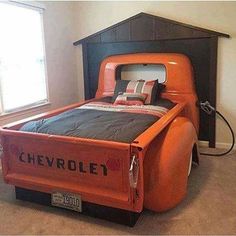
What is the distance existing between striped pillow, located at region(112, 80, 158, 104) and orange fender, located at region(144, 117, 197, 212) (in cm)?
102

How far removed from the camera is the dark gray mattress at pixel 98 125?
1988 millimetres

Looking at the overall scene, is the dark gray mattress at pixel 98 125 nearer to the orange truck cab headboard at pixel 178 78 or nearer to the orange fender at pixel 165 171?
the orange fender at pixel 165 171

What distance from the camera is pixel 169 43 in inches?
135

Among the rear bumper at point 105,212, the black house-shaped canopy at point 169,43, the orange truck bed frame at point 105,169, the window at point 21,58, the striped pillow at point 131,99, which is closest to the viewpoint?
the orange truck bed frame at point 105,169

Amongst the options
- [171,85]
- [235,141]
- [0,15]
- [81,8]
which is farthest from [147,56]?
[0,15]

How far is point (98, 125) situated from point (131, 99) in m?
1.01

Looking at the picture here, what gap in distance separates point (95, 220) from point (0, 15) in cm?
223

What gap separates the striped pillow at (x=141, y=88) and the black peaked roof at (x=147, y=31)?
2.06ft

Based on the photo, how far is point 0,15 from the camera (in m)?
2.85

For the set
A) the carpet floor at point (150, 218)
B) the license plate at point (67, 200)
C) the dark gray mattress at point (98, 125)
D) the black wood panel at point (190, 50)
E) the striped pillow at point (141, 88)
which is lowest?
the carpet floor at point (150, 218)

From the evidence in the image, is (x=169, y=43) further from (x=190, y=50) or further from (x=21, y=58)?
(x=21, y=58)

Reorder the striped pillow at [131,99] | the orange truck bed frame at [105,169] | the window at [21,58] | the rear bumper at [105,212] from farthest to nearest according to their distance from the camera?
the striped pillow at [131,99] → the window at [21,58] → the rear bumper at [105,212] → the orange truck bed frame at [105,169]

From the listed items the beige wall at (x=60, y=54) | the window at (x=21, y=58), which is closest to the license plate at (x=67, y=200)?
the window at (x=21, y=58)

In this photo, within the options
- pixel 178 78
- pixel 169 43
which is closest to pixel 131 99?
pixel 178 78
